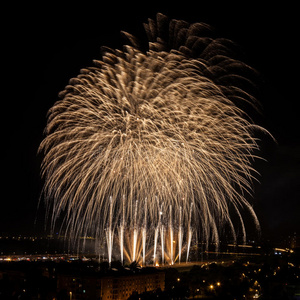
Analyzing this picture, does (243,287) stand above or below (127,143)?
below

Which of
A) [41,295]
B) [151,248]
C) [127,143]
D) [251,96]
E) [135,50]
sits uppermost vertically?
[135,50]

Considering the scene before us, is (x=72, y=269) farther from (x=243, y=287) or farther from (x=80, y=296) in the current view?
(x=243, y=287)

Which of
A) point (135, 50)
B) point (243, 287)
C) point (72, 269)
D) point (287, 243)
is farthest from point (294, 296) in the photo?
point (287, 243)

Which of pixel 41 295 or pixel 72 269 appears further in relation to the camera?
pixel 72 269

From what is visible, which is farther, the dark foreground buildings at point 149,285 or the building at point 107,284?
the building at point 107,284

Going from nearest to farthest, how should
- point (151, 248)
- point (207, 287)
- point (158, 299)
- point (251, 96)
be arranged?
point (251, 96) < point (158, 299) < point (207, 287) < point (151, 248)

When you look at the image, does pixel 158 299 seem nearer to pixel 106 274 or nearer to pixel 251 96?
pixel 106 274

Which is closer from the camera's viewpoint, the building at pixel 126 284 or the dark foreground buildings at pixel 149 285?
the dark foreground buildings at pixel 149 285

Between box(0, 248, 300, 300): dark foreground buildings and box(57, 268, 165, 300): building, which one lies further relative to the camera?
box(57, 268, 165, 300): building

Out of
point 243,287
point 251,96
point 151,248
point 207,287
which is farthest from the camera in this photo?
point 151,248

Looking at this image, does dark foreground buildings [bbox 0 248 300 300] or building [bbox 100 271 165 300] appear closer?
dark foreground buildings [bbox 0 248 300 300]
